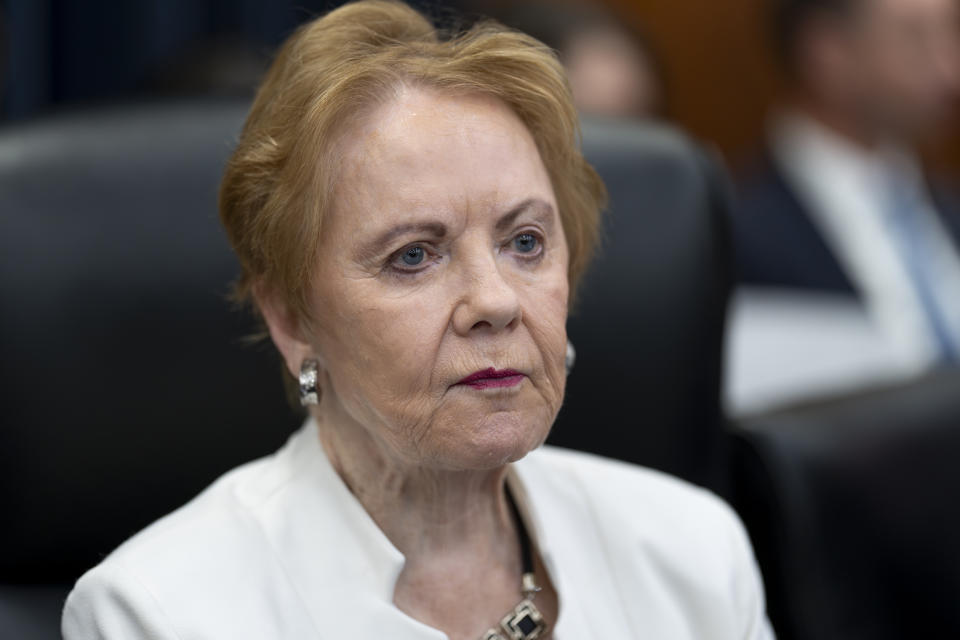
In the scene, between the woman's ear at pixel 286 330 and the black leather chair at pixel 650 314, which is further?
the black leather chair at pixel 650 314

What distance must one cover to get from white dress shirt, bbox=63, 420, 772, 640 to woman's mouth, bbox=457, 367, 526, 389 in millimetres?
184

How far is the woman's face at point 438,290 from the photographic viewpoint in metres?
1.00

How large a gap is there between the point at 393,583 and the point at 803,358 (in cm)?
127

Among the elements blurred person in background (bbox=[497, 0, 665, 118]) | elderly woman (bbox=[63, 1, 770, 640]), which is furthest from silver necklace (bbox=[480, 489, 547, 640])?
blurred person in background (bbox=[497, 0, 665, 118])

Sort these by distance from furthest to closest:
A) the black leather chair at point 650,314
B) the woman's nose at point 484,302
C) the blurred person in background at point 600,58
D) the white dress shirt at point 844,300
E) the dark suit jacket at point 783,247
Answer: the dark suit jacket at point 783,247 < the blurred person in background at point 600,58 < the white dress shirt at point 844,300 < the black leather chair at point 650,314 < the woman's nose at point 484,302

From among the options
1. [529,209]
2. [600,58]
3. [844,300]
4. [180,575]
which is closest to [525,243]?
[529,209]

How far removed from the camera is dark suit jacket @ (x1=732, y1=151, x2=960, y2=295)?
2748mm

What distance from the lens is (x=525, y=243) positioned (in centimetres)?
106

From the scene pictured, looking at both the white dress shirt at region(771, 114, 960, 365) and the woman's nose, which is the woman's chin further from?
the white dress shirt at region(771, 114, 960, 365)

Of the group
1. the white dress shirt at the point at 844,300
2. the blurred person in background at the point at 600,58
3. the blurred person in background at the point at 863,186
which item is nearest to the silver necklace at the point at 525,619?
the white dress shirt at the point at 844,300

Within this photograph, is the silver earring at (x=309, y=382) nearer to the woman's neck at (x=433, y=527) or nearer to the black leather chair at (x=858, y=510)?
the woman's neck at (x=433, y=527)

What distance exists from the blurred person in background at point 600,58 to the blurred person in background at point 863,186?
37 cm

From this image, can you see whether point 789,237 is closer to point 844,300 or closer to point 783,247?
point 783,247

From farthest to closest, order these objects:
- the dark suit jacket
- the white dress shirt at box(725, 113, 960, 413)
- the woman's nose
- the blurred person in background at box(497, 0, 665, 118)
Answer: the dark suit jacket
the blurred person in background at box(497, 0, 665, 118)
the white dress shirt at box(725, 113, 960, 413)
the woman's nose
